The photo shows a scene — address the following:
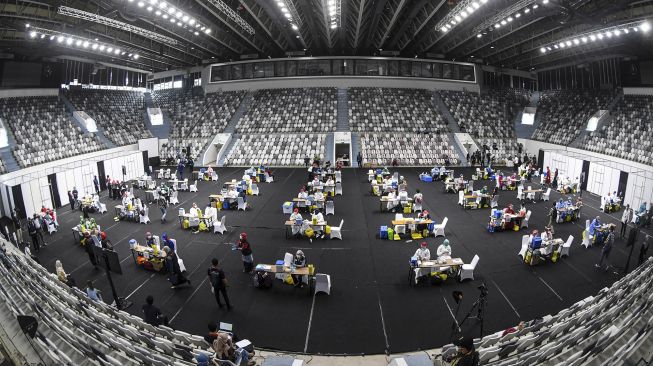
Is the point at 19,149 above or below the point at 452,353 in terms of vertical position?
above

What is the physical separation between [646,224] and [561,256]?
26.2 feet

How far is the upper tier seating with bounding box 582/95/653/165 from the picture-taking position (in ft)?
93.1

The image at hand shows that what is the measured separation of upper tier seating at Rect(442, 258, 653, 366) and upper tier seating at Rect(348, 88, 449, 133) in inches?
1306

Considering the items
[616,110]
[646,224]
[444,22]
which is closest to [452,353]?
[646,224]

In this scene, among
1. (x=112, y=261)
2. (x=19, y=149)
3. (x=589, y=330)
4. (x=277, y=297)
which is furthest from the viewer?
(x=19, y=149)

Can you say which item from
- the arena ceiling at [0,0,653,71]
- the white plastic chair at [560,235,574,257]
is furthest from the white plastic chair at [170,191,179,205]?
the white plastic chair at [560,235,574,257]

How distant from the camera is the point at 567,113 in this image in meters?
40.9

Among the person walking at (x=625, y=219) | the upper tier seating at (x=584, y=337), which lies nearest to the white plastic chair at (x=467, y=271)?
the upper tier seating at (x=584, y=337)

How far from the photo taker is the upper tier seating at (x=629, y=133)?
28391 millimetres

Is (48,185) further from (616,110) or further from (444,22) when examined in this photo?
(616,110)

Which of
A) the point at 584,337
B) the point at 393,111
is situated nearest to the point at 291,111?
the point at 393,111

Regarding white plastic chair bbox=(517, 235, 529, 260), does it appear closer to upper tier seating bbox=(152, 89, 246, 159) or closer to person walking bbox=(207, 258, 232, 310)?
person walking bbox=(207, 258, 232, 310)

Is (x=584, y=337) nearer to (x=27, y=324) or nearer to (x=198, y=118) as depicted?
(x=27, y=324)

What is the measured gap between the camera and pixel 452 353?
8469 mm
